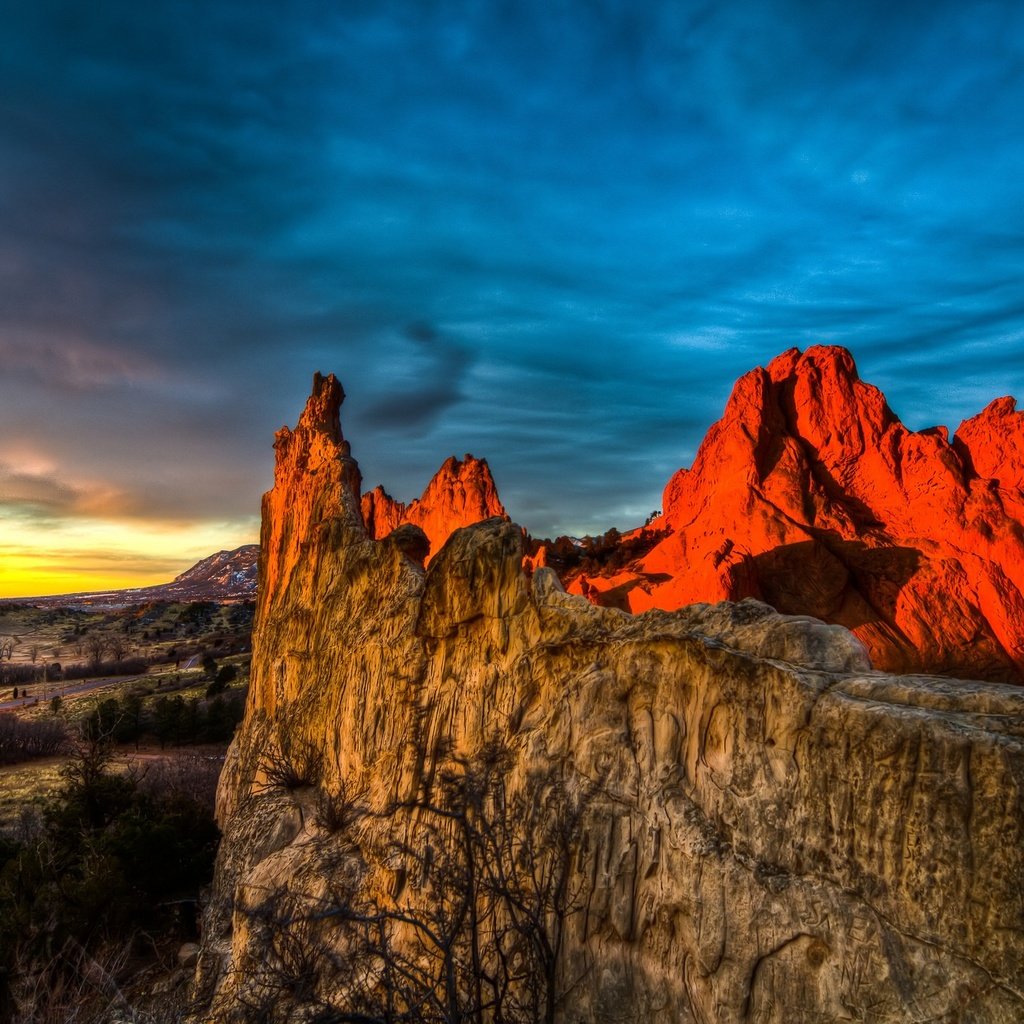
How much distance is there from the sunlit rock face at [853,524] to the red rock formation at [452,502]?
15343mm

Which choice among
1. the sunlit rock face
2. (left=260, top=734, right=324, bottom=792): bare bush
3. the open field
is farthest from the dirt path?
(left=260, top=734, right=324, bottom=792): bare bush

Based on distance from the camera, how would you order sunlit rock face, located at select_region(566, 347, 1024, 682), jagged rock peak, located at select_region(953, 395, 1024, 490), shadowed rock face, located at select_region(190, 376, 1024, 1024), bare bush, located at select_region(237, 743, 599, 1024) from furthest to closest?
jagged rock peak, located at select_region(953, 395, 1024, 490) < sunlit rock face, located at select_region(566, 347, 1024, 682) < bare bush, located at select_region(237, 743, 599, 1024) < shadowed rock face, located at select_region(190, 376, 1024, 1024)

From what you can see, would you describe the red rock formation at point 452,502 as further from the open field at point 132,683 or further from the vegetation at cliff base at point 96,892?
the vegetation at cliff base at point 96,892

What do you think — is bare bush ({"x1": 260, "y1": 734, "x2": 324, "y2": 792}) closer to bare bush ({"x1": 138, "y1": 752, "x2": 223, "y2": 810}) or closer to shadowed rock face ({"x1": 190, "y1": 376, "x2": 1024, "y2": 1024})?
shadowed rock face ({"x1": 190, "y1": 376, "x2": 1024, "y2": 1024})

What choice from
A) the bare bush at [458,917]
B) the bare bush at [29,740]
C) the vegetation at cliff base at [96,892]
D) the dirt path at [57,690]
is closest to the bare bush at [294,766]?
the bare bush at [458,917]

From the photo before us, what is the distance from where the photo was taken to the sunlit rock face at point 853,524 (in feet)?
107

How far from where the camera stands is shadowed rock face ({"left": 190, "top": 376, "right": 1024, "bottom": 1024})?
525 centimetres

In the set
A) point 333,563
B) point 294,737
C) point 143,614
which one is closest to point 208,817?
point 294,737

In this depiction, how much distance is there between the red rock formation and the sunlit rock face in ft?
50.3

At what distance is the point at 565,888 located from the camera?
7.59m

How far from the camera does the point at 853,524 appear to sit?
37.8m

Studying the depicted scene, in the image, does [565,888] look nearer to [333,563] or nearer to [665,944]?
[665,944]

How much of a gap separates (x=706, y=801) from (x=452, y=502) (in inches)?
2006

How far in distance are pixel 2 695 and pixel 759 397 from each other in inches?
3546
